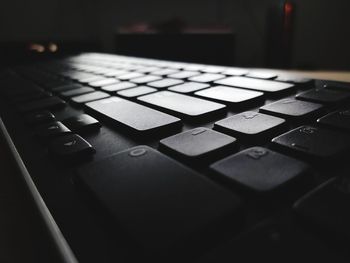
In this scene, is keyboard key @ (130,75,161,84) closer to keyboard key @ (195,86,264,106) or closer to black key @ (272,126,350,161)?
keyboard key @ (195,86,264,106)

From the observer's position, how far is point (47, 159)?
24cm

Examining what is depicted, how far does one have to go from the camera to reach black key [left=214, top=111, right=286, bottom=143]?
0.78ft

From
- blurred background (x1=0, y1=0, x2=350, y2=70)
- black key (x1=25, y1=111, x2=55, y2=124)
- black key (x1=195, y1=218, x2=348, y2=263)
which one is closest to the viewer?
black key (x1=195, y1=218, x2=348, y2=263)

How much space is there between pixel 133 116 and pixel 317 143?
187mm

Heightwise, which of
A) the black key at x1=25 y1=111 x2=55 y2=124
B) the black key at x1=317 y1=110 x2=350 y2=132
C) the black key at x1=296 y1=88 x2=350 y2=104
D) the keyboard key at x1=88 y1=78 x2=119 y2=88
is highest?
the black key at x1=317 y1=110 x2=350 y2=132

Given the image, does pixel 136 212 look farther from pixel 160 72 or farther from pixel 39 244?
pixel 160 72

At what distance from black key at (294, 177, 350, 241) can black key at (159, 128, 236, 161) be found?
75 millimetres

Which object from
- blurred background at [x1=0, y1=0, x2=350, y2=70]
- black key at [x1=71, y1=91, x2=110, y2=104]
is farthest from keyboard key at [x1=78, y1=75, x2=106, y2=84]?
blurred background at [x1=0, y1=0, x2=350, y2=70]

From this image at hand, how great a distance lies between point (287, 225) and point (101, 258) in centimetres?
9

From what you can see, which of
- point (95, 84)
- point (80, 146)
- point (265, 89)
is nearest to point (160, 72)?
point (95, 84)

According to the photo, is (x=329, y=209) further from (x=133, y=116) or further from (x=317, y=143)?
(x=133, y=116)

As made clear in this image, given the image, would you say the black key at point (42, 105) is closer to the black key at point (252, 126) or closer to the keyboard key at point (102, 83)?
the keyboard key at point (102, 83)

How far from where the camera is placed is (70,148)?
0.23 meters

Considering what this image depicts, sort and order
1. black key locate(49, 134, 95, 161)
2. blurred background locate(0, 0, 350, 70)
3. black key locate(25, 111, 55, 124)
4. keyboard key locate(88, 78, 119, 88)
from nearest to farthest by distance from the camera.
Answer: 1. black key locate(49, 134, 95, 161)
2. black key locate(25, 111, 55, 124)
3. keyboard key locate(88, 78, 119, 88)
4. blurred background locate(0, 0, 350, 70)
